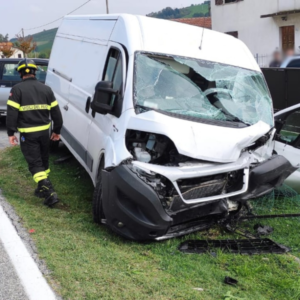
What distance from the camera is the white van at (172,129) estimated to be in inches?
179

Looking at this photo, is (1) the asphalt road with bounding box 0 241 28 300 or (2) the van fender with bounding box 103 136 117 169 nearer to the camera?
(1) the asphalt road with bounding box 0 241 28 300

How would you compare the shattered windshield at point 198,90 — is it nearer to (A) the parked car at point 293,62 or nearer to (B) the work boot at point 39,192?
(B) the work boot at point 39,192

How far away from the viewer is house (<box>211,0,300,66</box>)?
79.3 feet

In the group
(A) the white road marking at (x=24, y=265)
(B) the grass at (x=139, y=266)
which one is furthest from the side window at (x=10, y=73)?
(A) the white road marking at (x=24, y=265)

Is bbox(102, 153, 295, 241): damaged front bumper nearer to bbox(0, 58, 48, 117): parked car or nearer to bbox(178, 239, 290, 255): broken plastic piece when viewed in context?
bbox(178, 239, 290, 255): broken plastic piece

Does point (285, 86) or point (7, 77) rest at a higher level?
point (7, 77)

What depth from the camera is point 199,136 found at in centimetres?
457

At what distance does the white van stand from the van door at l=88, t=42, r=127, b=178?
0.04 ft

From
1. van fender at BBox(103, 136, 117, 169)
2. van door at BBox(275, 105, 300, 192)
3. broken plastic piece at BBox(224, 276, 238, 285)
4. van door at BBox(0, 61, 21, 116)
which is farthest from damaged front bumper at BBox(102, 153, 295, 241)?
van door at BBox(0, 61, 21, 116)

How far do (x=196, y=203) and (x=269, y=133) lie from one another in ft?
4.04

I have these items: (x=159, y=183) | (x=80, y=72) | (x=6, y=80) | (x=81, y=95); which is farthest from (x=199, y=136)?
(x=6, y=80)

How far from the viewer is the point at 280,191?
6121mm

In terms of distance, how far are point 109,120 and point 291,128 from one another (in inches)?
104

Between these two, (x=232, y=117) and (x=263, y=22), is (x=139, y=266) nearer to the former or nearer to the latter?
(x=232, y=117)
